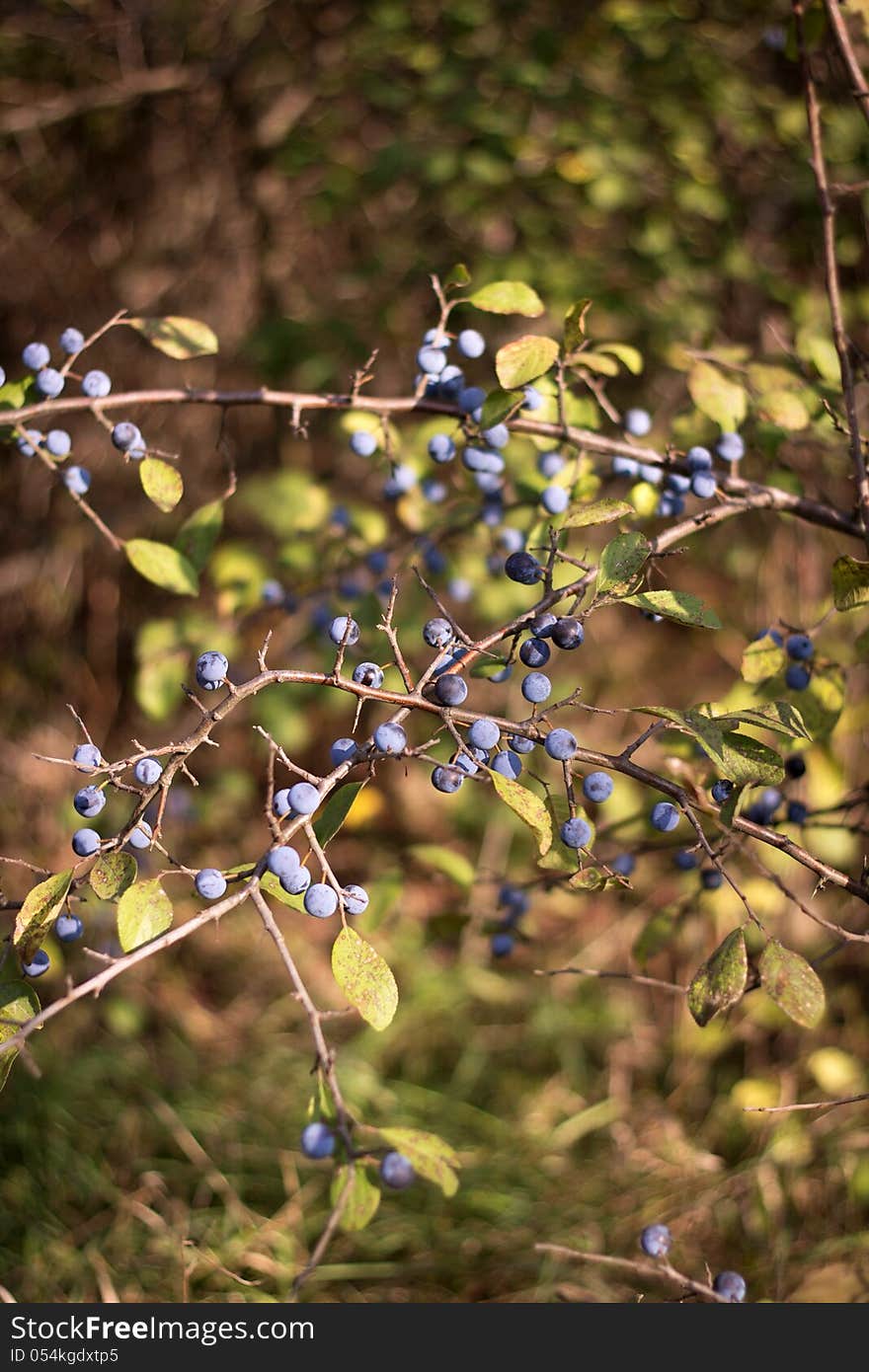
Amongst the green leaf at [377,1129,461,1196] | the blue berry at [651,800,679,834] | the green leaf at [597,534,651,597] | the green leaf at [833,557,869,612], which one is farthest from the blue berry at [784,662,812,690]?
the green leaf at [377,1129,461,1196]

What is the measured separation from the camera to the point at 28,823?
3.03m

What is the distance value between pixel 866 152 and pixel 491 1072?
2.27m

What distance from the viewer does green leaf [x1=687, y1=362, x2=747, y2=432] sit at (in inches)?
60.1

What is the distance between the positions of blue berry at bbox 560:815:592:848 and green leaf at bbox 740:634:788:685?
→ 43cm

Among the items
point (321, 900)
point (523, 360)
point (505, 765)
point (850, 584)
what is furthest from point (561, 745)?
point (523, 360)

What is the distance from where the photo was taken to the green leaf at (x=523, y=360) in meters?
1.27

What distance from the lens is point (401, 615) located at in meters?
2.41

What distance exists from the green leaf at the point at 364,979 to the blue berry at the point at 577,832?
0.74 ft

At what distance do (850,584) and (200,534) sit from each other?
92 centimetres

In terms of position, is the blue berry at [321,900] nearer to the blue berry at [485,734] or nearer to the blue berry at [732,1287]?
the blue berry at [485,734]

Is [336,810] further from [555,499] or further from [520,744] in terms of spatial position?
[555,499]

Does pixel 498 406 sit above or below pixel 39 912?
above
